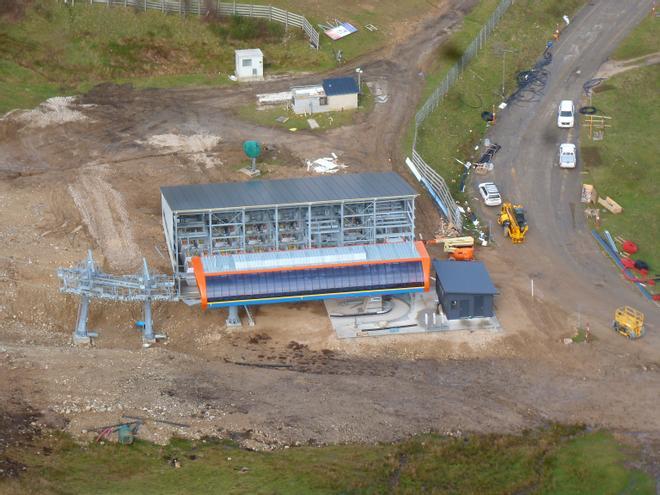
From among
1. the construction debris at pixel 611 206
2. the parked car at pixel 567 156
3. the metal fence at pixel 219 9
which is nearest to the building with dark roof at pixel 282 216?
the construction debris at pixel 611 206

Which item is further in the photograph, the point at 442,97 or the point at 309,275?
the point at 442,97

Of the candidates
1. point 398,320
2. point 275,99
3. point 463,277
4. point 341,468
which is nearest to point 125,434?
point 341,468

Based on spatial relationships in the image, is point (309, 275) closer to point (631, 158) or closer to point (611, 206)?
point (611, 206)

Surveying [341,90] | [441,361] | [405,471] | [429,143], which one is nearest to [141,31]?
[341,90]

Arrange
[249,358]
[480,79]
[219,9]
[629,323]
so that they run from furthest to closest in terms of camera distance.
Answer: [219,9] < [480,79] < [629,323] < [249,358]

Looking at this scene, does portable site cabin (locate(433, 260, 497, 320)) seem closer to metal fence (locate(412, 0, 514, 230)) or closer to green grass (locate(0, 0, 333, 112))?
metal fence (locate(412, 0, 514, 230))

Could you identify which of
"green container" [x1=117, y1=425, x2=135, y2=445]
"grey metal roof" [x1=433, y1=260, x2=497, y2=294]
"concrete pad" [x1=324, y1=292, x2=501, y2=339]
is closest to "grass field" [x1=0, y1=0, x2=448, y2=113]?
"grey metal roof" [x1=433, y1=260, x2=497, y2=294]
